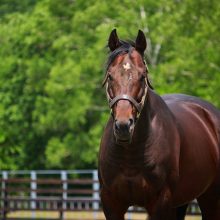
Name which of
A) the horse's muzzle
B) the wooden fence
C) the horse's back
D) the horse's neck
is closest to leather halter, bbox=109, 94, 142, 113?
the horse's muzzle

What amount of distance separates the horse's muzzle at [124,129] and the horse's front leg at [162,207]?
2.64ft

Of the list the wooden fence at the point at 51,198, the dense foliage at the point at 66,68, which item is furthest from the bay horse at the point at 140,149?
the dense foliage at the point at 66,68

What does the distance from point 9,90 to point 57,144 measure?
420 cm

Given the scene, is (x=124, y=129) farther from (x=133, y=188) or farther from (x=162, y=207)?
(x=162, y=207)

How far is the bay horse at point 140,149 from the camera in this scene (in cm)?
737

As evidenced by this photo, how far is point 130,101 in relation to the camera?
7.29 meters

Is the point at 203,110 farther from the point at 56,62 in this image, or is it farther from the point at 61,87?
the point at 56,62

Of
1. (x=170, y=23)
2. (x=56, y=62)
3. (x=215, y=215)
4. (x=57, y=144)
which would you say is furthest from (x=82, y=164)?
(x=215, y=215)

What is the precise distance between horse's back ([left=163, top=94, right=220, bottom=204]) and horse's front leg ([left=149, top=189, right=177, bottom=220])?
1.22ft

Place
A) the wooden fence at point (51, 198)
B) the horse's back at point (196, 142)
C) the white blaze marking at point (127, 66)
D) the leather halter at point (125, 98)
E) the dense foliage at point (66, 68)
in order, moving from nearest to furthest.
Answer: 1. the leather halter at point (125, 98)
2. the white blaze marking at point (127, 66)
3. the horse's back at point (196, 142)
4. the wooden fence at point (51, 198)
5. the dense foliage at point (66, 68)

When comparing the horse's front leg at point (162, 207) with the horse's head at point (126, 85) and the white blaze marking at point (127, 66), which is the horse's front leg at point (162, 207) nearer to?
the horse's head at point (126, 85)

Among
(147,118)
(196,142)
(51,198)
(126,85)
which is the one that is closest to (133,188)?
(147,118)

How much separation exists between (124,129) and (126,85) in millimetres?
435

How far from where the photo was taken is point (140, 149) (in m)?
7.73
